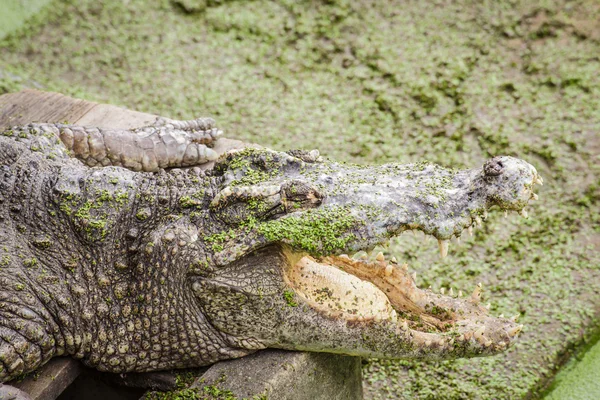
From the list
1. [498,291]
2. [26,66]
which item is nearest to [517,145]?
[498,291]

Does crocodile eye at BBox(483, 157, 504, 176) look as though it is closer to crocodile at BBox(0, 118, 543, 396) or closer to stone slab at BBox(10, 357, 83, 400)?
crocodile at BBox(0, 118, 543, 396)

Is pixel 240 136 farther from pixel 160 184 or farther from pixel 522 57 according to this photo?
pixel 522 57

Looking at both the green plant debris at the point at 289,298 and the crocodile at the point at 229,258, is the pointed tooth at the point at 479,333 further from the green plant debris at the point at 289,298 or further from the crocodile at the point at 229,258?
the green plant debris at the point at 289,298

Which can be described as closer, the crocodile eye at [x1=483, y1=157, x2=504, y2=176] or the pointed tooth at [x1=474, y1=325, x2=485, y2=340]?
the crocodile eye at [x1=483, y1=157, x2=504, y2=176]

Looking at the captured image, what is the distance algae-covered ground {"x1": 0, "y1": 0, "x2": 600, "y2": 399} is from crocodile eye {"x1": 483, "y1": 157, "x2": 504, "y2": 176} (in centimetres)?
166

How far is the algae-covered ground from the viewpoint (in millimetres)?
4457

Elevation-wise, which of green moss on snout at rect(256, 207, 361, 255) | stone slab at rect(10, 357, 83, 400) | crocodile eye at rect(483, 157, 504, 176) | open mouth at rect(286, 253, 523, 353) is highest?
crocodile eye at rect(483, 157, 504, 176)

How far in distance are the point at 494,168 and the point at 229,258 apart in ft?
3.88

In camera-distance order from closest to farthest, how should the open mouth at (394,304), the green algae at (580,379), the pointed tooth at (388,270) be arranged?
the open mouth at (394,304) < the pointed tooth at (388,270) < the green algae at (580,379)

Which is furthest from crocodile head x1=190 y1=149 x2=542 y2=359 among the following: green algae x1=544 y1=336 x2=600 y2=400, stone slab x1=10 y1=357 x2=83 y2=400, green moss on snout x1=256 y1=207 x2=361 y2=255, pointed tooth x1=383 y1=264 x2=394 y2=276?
green algae x1=544 y1=336 x2=600 y2=400

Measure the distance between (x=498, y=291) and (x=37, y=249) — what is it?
2887 millimetres

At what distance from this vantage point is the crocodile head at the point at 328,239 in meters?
2.73

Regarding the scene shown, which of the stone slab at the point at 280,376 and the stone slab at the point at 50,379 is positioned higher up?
the stone slab at the point at 280,376

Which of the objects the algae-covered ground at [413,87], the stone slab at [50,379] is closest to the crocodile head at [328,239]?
the stone slab at [50,379]
